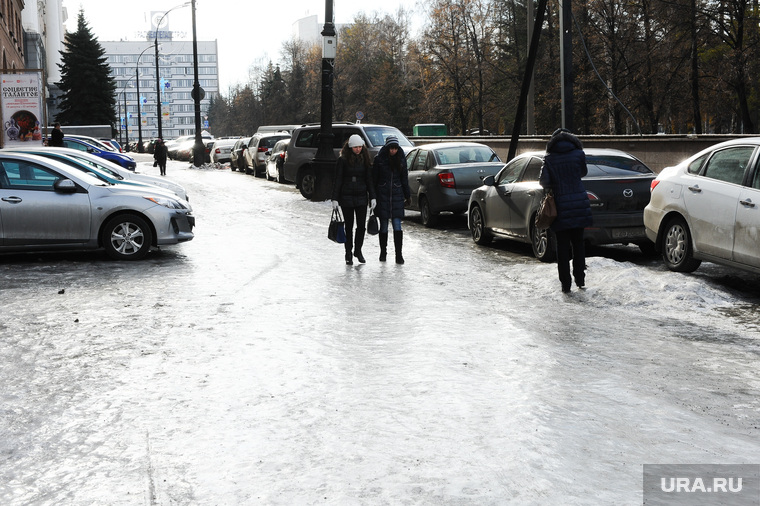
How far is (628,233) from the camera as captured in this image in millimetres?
12117

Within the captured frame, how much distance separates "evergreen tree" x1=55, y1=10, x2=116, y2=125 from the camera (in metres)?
88.1

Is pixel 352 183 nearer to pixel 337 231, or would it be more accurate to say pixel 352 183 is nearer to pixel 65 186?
pixel 337 231

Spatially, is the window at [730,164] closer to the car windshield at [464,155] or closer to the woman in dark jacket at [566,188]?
the woman in dark jacket at [566,188]

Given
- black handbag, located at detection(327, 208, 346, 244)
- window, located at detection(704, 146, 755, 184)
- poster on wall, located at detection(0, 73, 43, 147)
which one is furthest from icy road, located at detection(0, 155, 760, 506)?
poster on wall, located at detection(0, 73, 43, 147)

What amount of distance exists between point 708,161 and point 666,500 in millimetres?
6945

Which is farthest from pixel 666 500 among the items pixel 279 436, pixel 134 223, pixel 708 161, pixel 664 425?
pixel 134 223

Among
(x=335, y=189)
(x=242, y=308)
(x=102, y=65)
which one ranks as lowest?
(x=242, y=308)

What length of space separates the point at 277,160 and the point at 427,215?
52.2 feet

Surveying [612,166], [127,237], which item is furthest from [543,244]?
[127,237]

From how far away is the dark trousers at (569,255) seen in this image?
32.2 feet

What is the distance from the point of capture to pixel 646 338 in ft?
25.0

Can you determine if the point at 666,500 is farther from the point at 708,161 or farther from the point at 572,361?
the point at 708,161

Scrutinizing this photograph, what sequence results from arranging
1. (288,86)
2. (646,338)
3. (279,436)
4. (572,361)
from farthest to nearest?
(288,86) < (646,338) < (572,361) < (279,436)

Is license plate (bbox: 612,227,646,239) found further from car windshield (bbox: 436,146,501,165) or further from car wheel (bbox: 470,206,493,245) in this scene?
car windshield (bbox: 436,146,501,165)
